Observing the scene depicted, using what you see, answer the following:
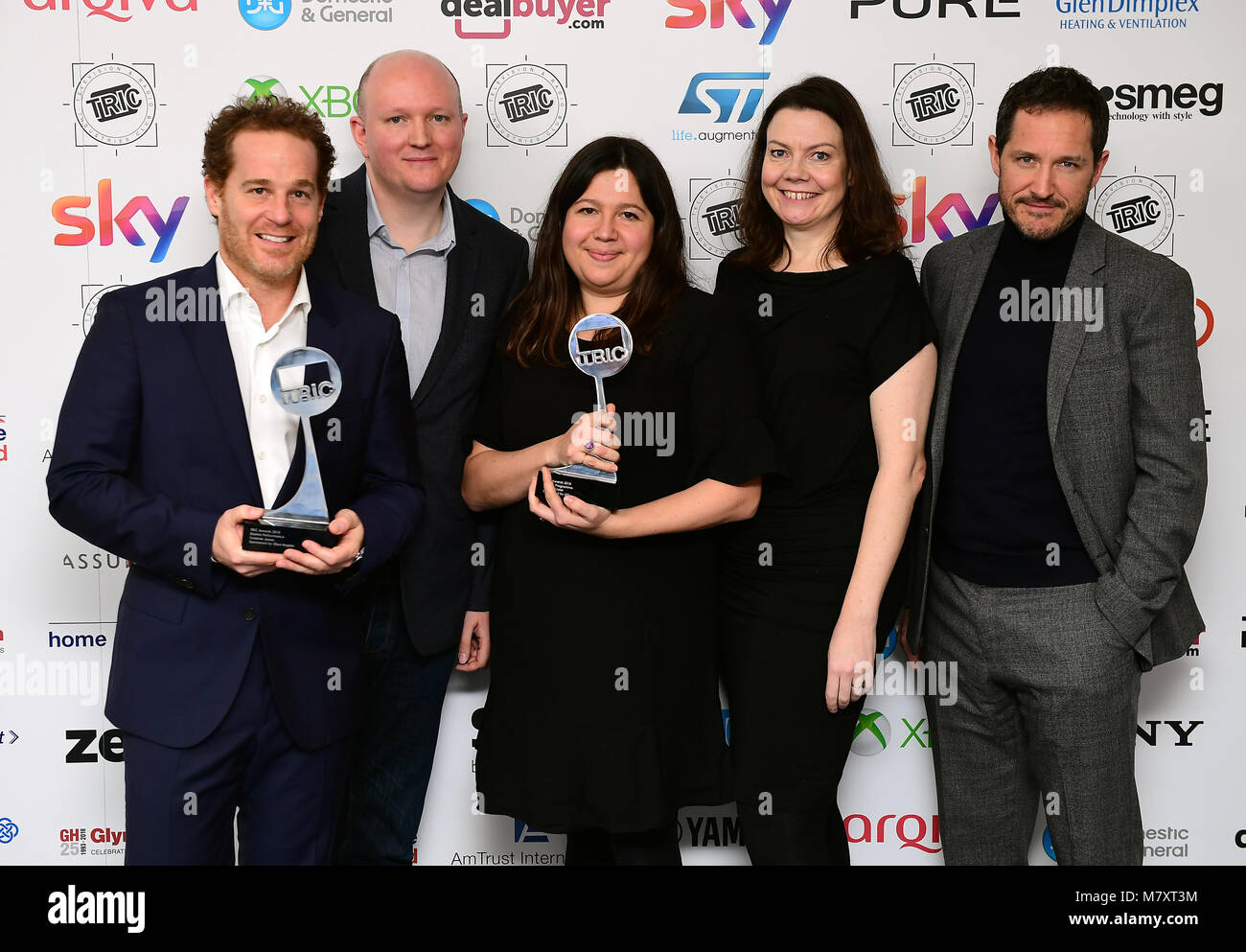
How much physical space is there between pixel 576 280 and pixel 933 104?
1.12 m

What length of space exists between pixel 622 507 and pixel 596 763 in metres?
0.48

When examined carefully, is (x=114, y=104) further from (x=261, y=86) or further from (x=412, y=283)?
(x=412, y=283)

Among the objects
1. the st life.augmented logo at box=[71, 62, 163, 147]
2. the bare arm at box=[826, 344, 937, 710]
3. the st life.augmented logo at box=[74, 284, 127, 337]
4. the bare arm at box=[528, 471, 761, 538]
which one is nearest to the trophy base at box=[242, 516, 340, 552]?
the bare arm at box=[528, 471, 761, 538]

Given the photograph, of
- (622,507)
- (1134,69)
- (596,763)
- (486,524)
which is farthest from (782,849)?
(1134,69)

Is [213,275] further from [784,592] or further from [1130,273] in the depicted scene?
[1130,273]

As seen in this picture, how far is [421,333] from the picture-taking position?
228 centimetres

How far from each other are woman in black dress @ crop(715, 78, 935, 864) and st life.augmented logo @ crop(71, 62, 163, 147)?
1544mm

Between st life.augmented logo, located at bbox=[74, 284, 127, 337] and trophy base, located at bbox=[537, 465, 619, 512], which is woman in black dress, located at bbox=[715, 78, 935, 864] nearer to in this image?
trophy base, located at bbox=[537, 465, 619, 512]

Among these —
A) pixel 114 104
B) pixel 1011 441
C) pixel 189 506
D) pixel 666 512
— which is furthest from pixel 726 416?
pixel 114 104

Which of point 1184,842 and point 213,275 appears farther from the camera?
point 1184,842

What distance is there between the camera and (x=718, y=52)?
104 inches

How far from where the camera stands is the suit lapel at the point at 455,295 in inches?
88.0

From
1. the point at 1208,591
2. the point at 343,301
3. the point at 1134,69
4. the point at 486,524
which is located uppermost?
the point at 1134,69

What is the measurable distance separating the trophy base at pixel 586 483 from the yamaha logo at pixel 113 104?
1.53 metres
